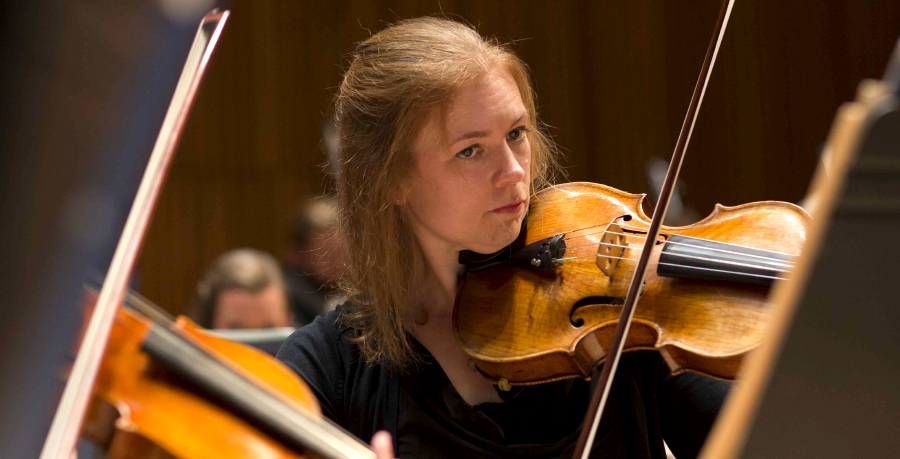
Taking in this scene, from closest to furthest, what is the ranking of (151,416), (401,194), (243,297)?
(151,416)
(401,194)
(243,297)

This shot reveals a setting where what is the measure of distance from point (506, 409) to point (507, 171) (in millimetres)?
301

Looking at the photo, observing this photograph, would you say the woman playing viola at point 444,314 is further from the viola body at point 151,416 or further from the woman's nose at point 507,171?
the viola body at point 151,416

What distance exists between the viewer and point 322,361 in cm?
108

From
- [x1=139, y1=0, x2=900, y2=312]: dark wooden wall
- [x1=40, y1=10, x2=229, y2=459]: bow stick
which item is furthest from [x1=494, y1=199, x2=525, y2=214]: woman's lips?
[x1=139, y1=0, x2=900, y2=312]: dark wooden wall

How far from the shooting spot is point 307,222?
2746 mm

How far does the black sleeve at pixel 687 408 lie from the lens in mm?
1023

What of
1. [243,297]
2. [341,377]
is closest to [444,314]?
[341,377]

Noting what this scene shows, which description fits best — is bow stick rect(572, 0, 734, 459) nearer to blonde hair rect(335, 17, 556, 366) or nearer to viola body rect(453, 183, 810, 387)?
viola body rect(453, 183, 810, 387)

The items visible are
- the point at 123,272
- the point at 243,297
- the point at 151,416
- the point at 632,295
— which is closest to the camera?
the point at 123,272

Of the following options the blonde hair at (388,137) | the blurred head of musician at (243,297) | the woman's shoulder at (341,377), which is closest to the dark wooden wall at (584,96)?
the blurred head of musician at (243,297)

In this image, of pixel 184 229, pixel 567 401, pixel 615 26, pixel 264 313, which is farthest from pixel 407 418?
pixel 615 26

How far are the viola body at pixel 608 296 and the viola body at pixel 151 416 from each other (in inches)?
19.2

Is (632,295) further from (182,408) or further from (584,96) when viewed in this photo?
(584,96)

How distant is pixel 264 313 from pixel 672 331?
148 centimetres
